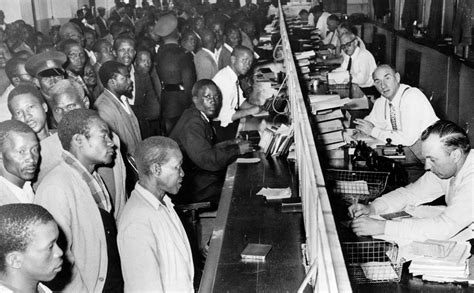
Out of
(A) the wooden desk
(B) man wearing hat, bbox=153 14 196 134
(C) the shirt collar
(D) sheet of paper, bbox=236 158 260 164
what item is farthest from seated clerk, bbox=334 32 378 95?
(C) the shirt collar

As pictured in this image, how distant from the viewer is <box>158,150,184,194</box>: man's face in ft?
8.03

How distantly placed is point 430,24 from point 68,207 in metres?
9.43

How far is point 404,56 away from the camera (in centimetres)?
1106

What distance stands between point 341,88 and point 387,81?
238 centimetres

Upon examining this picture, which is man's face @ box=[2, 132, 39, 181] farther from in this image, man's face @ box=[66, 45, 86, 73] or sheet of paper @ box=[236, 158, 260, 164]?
man's face @ box=[66, 45, 86, 73]

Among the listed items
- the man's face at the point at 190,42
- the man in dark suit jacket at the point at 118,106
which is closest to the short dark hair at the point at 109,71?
the man in dark suit jacket at the point at 118,106

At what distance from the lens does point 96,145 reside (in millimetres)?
2783

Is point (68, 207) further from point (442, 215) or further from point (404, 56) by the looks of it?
point (404, 56)

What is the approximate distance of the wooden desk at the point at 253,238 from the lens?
94.4 inches

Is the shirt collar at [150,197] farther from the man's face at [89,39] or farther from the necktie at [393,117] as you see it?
the man's face at [89,39]

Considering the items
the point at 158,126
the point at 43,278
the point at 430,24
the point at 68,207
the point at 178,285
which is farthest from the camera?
the point at 430,24

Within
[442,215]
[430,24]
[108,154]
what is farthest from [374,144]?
[430,24]

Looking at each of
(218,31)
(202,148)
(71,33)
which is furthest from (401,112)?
(71,33)

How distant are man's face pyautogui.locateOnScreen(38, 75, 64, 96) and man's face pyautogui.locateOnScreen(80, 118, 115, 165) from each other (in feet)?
5.58
